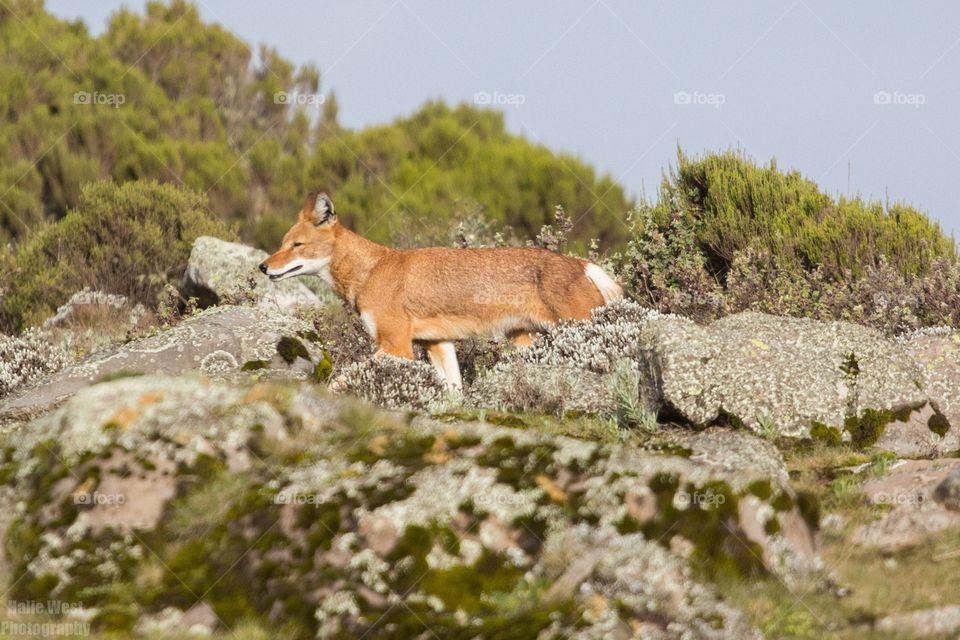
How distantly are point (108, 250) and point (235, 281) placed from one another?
17.0 ft

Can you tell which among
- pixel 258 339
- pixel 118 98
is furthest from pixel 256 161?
pixel 258 339

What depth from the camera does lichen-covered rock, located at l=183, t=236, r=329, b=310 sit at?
53.7 ft

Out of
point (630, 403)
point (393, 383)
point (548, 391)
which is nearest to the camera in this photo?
point (630, 403)

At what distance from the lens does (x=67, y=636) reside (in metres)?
4.98

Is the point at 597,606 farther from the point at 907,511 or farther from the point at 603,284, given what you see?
the point at 603,284

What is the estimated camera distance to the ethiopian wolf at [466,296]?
11219 mm

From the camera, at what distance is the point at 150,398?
250 inches

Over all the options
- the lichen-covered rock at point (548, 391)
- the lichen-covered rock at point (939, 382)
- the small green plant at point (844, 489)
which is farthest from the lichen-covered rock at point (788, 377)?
the small green plant at point (844, 489)

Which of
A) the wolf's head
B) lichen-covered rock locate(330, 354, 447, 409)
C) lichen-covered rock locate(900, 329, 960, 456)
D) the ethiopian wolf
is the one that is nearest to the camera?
lichen-covered rock locate(900, 329, 960, 456)

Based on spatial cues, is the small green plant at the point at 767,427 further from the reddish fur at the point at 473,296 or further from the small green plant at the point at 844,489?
the reddish fur at the point at 473,296

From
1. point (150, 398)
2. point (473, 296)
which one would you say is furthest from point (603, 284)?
point (150, 398)

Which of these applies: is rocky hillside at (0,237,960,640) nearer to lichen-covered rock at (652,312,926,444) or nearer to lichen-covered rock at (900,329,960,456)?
lichen-covered rock at (652,312,926,444)

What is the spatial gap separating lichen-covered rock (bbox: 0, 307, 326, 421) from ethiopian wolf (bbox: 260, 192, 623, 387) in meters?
0.68

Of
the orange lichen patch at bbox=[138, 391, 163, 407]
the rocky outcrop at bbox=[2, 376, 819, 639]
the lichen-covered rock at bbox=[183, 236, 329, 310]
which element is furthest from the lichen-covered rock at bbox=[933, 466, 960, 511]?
the lichen-covered rock at bbox=[183, 236, 329, 310]
